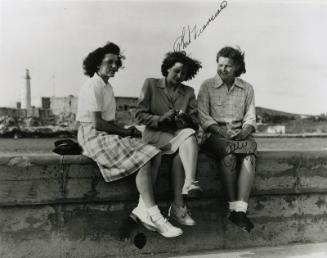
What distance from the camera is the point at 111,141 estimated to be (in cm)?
404

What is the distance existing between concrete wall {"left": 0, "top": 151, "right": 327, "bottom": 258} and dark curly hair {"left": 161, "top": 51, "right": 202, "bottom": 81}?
2.89 feet

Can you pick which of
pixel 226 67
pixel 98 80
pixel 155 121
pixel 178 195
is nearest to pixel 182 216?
pixel 178 195

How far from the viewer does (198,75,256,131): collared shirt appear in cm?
468

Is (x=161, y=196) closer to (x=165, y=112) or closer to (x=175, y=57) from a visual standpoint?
(x=165, y=112)

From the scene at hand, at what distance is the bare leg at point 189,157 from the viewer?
4.02 meters

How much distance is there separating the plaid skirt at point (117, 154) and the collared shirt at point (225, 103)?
909 millimetres

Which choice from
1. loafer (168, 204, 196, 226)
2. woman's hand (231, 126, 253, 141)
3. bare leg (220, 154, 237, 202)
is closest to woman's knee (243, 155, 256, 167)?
bare leg (220, 154, 237, 202)

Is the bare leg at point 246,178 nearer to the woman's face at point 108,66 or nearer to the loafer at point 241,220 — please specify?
the loafer at point 241,220

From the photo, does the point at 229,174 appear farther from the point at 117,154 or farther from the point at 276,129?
the point at 276,129

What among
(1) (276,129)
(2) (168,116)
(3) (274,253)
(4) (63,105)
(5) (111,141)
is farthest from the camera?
(4) (63,105)

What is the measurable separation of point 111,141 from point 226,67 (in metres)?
1.49

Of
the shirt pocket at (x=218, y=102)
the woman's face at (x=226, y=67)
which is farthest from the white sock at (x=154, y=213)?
the woman's face at (x=226, y=67)

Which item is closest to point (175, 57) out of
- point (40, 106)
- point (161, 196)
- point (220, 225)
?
point (161, 196)

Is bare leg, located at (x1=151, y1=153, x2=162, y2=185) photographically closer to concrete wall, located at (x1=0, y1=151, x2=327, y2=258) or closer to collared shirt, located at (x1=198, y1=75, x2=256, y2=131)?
concrete wall, located at (x1=0, y1=151, x2=327, y2=258)
